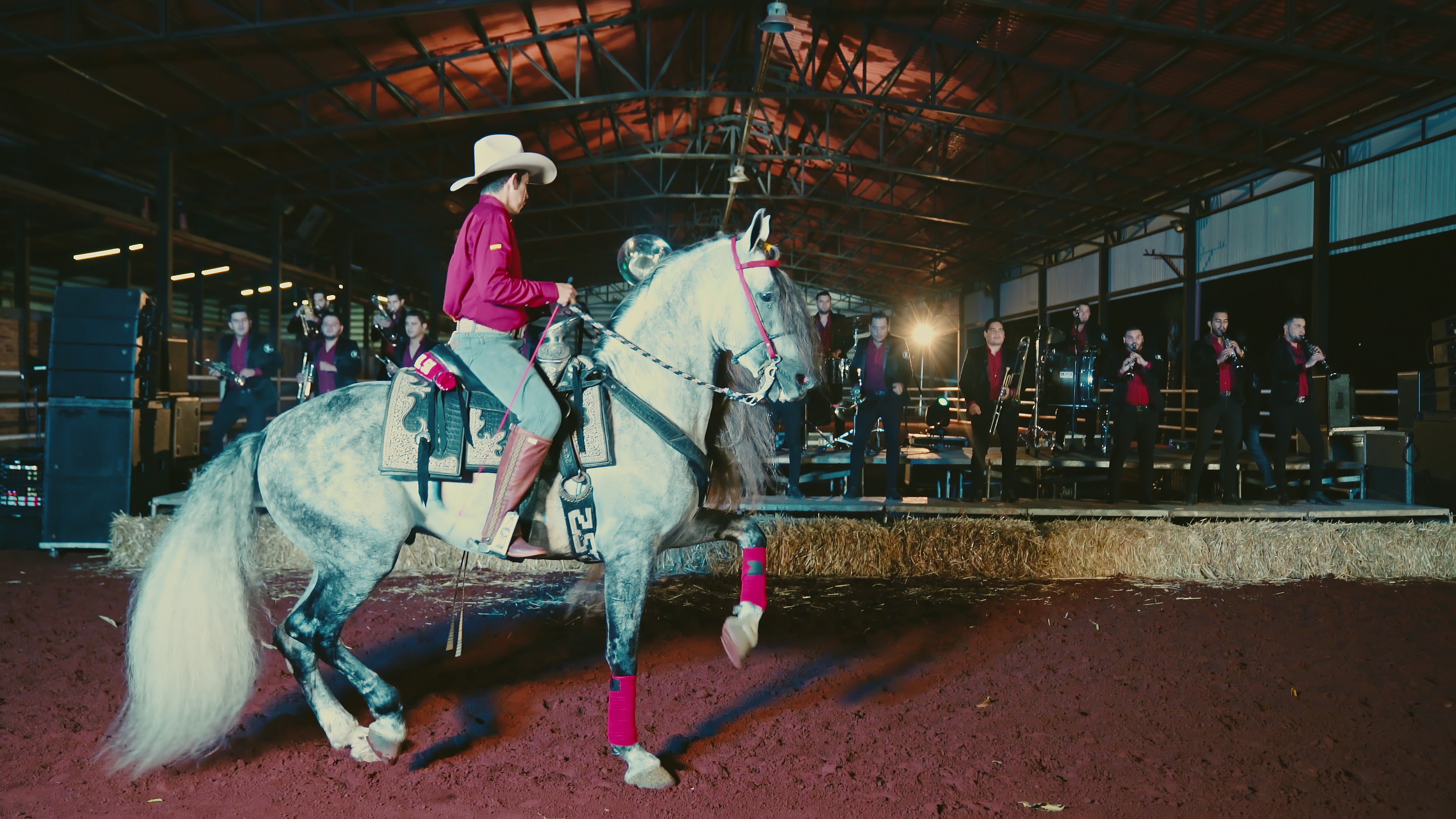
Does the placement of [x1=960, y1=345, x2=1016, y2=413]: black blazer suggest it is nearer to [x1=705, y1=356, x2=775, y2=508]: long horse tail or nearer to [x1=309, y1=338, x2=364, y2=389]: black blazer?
[x1=705, y1=356, x2=775, y2=508]: long horse tail

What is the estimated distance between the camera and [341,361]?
8008 mm

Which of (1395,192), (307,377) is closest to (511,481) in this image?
(307,377)

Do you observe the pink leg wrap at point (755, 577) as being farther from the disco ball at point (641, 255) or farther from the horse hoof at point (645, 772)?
the disco ball at point (641, 255)

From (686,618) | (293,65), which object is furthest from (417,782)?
(293,65)

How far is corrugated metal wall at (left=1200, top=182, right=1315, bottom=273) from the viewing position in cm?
1352

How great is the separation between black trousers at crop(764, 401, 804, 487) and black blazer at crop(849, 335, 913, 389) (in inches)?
26.2

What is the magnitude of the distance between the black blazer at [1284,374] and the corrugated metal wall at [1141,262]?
10.8 m

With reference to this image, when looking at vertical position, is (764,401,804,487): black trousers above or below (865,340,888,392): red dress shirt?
below

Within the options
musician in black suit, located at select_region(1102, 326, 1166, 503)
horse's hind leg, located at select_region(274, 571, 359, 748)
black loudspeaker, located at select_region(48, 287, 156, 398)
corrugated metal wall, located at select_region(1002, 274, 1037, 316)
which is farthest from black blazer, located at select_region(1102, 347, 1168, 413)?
corrugated metal wall, located at select_region(1002, 274, 1037, 316)

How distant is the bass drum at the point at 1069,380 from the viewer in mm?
9977

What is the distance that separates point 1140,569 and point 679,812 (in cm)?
517

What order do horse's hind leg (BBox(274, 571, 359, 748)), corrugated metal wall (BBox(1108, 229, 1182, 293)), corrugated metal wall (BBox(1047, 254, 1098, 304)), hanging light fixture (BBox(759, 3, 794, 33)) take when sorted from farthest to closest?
corrugated metal wall (BBox(1047, 254, 1098, 304)), corrugated metal wall (BBox(1108, 229, 1182, 293)), hanging light fixture (BBox(759, 3, 794, 33)), horse's hind leg (BBox(274, 571, 359, 748))

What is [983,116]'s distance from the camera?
11477 millimetres

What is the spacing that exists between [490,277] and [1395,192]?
13.9 metres
